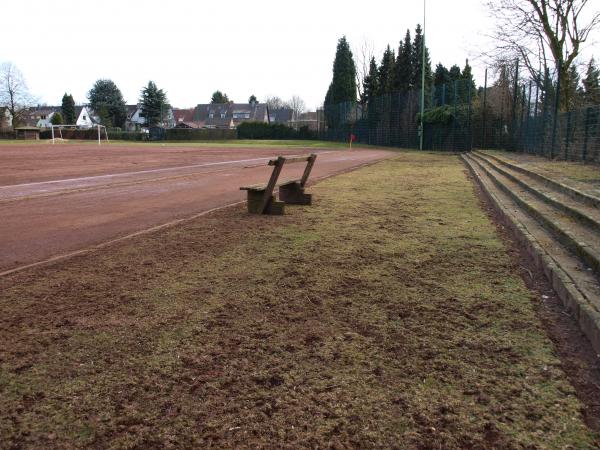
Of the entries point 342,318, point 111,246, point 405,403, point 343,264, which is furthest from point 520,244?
point 111,246

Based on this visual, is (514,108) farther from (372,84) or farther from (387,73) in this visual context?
(372,84)

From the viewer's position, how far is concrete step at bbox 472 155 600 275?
436cm

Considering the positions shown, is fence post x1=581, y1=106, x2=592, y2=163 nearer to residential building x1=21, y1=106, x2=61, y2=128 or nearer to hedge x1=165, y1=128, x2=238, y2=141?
hedge x1=165, y1=128, x2=238, y2=141

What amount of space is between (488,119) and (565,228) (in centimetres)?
2762

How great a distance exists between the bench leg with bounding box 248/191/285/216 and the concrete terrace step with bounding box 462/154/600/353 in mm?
3233

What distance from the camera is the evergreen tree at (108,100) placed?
9412 centimetres

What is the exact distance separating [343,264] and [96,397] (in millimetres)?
2798

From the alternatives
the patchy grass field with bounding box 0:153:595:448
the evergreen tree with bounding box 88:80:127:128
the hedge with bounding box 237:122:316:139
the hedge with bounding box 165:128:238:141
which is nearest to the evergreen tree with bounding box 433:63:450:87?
the hedge with bounding box 237:122:316:139

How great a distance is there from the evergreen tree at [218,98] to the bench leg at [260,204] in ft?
427

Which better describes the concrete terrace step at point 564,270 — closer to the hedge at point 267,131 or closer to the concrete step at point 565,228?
the concrete step at point 565,228

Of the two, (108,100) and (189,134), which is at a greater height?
(108,100)

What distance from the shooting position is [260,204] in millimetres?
7516

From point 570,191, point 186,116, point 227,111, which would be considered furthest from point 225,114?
point 570,191

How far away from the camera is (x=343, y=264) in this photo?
15.7 feet
